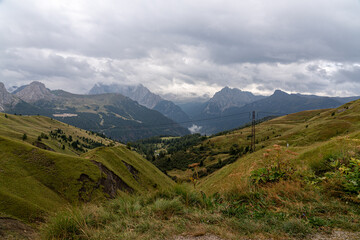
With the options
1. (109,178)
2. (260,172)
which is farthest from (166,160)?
(260,172)

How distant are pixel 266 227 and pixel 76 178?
2810cm

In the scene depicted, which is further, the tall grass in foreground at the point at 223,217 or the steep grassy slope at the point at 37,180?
the steep grassy slope at the point at 37,180

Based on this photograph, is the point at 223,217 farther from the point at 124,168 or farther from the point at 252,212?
the point at 124,168

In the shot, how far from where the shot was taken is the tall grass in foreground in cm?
505

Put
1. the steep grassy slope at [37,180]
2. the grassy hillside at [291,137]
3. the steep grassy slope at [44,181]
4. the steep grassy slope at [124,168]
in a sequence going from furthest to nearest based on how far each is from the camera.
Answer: the steep grassy slope at [124,168] < the steep grassy slope at [44,181] < the steep grassy slope at [37,180] < the grassy hillside at [291,137]

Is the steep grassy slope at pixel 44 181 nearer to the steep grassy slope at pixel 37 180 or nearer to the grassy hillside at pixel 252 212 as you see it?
the steep grassy slope at pixel 37 180

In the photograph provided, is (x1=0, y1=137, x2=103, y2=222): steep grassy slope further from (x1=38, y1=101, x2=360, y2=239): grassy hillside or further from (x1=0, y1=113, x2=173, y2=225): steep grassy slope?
(x1=38, y1=101, x2=360, y2=239): grassy hillside

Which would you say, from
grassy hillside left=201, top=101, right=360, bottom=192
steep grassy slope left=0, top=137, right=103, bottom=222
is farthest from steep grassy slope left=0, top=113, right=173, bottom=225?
grassy hillside left=201, top=101, right=360, bottom=192

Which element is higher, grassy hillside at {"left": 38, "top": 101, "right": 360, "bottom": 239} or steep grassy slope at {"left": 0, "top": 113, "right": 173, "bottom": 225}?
grassy hillside at {"left": 38, "top": 101, "right": 360, "bottom": 239}

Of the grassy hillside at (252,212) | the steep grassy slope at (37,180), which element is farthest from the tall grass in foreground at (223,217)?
the steep grassy slope at (37,180)

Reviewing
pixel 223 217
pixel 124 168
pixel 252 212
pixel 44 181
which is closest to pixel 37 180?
pixel 44 181

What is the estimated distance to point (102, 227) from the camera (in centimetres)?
604

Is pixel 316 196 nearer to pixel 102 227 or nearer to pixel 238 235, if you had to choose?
pixel 238 235

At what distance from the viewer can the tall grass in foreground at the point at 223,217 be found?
199 inches
